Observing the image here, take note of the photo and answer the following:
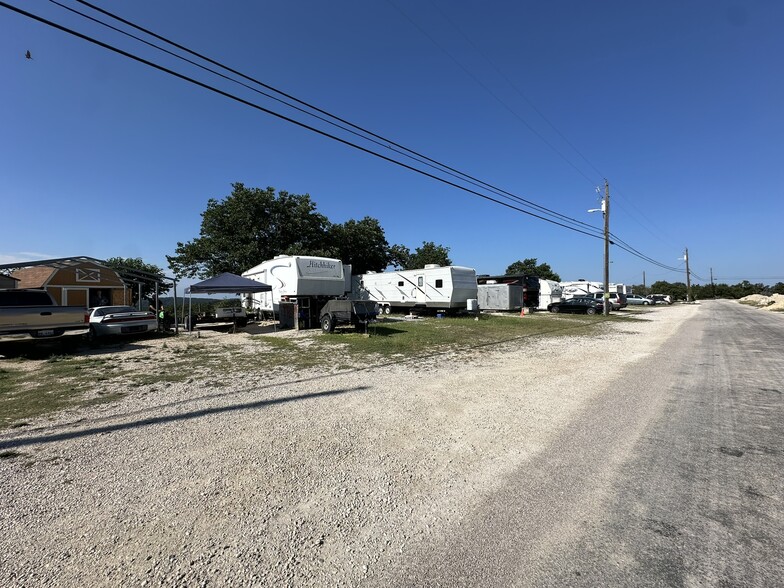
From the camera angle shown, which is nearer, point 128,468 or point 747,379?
point 128,468

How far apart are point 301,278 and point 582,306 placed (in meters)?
25.0

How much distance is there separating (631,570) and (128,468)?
14.0 feet

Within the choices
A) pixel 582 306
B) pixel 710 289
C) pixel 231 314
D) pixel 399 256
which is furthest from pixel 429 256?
pixel 710 289

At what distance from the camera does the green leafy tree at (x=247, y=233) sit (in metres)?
30.6

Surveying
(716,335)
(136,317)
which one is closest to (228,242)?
(136,317)

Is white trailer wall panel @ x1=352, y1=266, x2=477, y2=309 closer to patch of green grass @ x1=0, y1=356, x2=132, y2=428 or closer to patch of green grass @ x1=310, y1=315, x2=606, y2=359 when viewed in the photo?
patch of green grass @ x1=310, y1=315, x2=606, y2=359

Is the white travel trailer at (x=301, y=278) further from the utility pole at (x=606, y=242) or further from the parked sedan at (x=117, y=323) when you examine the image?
the utility pole at (x=606, y=242)

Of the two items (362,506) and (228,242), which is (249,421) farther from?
(228,242)

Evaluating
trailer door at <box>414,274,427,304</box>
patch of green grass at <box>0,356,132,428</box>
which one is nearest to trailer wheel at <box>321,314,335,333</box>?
patch of green grass at <box>0,356,132,428</box>

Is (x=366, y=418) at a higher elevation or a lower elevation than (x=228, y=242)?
lower

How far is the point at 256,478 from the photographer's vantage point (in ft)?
11.5

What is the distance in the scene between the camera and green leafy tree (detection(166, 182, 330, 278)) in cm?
3060

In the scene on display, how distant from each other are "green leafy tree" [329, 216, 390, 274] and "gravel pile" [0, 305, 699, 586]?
30.1 metres

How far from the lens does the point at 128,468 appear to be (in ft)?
12.2
